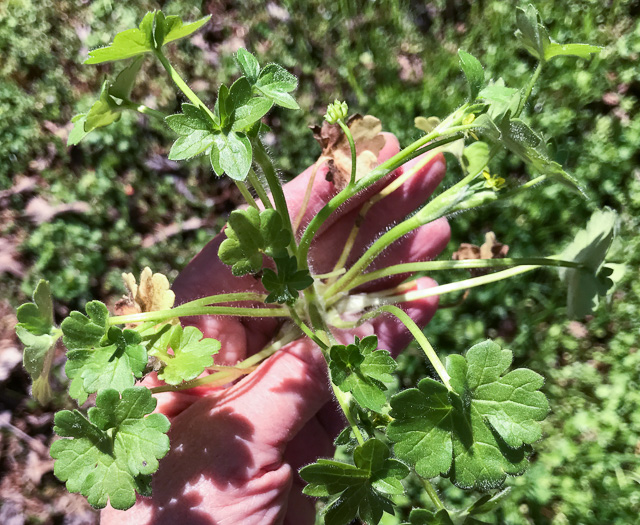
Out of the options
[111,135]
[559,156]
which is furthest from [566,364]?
[111,135]

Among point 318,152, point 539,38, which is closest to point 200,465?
point 539,38

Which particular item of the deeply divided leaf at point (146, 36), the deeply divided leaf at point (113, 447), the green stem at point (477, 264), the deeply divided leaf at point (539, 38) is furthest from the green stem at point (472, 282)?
the deeply divided leaf at point (146, 36)

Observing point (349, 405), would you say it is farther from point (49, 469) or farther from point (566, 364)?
point (49, 469)

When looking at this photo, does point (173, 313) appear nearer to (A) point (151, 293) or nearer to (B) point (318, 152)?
(A) point (151, 293)

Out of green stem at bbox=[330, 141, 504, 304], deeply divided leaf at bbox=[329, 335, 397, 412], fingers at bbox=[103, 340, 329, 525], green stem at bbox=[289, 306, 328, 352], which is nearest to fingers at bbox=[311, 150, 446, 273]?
green stem at bbox=[330, 141, 504, 304]

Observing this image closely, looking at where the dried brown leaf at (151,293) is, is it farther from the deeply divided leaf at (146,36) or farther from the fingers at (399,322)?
the fingers at (399,322)

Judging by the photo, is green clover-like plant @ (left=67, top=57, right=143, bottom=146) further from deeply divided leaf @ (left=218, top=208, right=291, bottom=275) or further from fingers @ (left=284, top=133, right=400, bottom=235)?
fingers @ (left=284, top=133, right=400, bottom=235)
